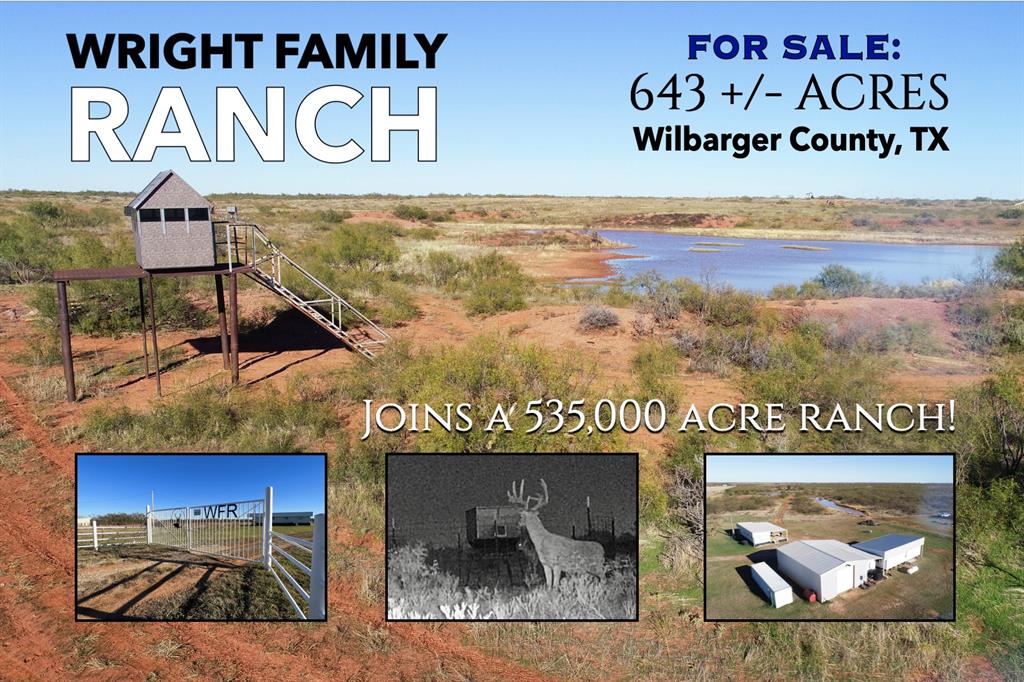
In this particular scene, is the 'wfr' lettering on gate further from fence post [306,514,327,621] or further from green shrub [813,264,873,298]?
green shrub [813,264,873,298]

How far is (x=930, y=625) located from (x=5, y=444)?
42.8ft

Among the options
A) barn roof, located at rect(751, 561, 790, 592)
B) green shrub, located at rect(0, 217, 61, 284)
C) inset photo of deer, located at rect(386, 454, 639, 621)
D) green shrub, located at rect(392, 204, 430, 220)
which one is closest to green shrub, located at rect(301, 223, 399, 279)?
green shrub, located at rect(0, 217, 61, 284)

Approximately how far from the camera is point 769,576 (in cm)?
848

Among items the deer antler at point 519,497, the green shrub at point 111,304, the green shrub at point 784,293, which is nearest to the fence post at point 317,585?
the deer antler at point 519,497

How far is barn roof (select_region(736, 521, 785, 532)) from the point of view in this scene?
→ 29.6 feet

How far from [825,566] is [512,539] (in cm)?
326

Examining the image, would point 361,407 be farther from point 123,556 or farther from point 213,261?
point 123,556

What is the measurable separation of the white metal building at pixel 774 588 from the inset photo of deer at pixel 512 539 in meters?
1.34

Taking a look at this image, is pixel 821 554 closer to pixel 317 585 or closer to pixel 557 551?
pixel 557 551

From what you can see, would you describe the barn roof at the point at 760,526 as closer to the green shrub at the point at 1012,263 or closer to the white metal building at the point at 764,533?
the white metal building at the point at 764,533

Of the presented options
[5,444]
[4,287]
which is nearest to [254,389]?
[5,444]

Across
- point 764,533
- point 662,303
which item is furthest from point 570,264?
point 764,533

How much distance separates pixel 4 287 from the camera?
2552cm

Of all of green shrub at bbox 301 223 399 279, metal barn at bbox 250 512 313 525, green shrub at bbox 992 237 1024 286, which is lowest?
metal barn at bbox 250 512 313 525
